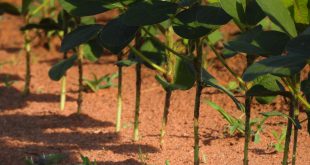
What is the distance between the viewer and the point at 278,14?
5.14 ft

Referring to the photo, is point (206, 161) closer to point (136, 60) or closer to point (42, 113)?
point (136, 60)

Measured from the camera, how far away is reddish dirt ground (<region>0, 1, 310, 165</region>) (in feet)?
8.50

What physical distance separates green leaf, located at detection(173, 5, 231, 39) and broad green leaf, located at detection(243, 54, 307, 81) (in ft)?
1.07

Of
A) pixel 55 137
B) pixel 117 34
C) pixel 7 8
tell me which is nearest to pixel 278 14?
pixel 117 34

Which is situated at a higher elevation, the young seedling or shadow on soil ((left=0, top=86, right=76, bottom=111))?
the young seedling

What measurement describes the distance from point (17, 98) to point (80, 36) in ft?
5.52

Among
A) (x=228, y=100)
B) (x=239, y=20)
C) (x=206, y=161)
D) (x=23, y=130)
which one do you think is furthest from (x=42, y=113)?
(x=239, y=20)

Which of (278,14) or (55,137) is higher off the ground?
(278,14)

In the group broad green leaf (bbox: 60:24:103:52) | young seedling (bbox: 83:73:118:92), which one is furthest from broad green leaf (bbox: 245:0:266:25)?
young seedling (bbox: 83:73:118:92)

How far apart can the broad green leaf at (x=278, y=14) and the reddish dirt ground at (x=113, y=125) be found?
964 mm

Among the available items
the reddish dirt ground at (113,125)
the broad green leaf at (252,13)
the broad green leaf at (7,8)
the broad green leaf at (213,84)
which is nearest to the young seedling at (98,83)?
the reddish dirt ground at (113,125)

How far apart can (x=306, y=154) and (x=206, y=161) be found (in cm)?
41

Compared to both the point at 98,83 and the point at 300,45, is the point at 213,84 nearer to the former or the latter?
the point at 300,45

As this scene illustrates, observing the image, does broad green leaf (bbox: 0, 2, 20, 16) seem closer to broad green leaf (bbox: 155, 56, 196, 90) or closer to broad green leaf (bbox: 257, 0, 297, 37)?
broad green leaf (bbox: 155, 56, 196, 90)
